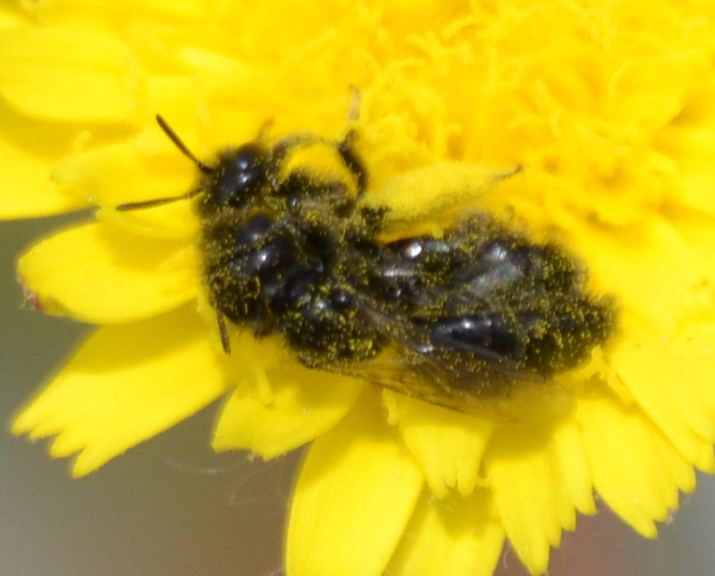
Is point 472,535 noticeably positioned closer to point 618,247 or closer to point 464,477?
point 464,477

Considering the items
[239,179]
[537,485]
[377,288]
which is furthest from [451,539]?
[239,179]

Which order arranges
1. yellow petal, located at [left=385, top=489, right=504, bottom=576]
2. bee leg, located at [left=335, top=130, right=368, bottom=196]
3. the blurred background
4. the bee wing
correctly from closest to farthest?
the bee wing → bee leg, located at [left=335, top=130, right=368, bottom=196] → yellow petal, located at [left=385, top=489, right=504, bottom=576] → the blurred background

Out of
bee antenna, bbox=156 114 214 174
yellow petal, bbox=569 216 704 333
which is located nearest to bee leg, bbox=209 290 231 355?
bee antenna, bbox=156 114 214 174

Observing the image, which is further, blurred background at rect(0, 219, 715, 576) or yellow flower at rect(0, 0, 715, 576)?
blurred background at rect(0, 219, 715, 576)

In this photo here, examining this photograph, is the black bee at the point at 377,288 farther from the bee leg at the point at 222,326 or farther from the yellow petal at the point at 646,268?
the yellow petal at the point at 646,268

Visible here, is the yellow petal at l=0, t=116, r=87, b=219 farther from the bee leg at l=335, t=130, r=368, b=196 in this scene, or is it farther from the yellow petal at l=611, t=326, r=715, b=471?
the yellow petal at l=611, t=326, r=715, b=471

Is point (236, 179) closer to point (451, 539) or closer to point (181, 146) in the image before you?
point (181, 146)
